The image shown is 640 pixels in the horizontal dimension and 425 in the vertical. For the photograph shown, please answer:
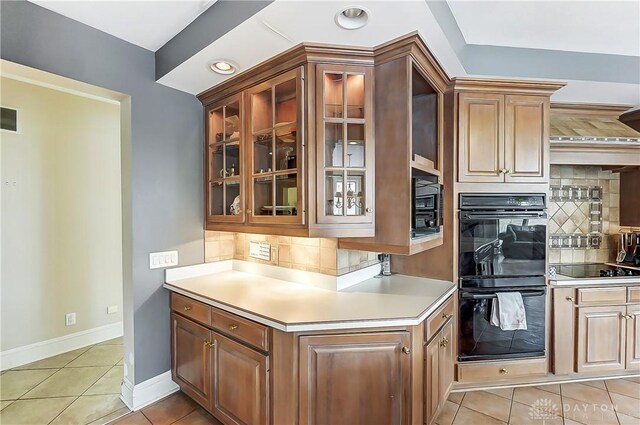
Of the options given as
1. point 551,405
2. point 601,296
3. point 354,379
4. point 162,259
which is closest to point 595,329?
point 601,296

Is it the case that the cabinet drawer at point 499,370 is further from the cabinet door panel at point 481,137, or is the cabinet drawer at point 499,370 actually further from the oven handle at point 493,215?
the cabinet door panel at point 481,137

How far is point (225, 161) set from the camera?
240 centimetres

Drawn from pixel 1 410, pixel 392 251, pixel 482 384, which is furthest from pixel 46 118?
pixel 482 384

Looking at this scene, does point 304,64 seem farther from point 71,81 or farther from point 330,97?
point 71,81

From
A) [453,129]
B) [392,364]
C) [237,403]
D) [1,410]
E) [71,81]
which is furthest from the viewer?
[453,129]

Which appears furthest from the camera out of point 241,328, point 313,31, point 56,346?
point 56,346

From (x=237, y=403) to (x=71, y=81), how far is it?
7.31 ft

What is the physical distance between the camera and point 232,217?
92.0 inches

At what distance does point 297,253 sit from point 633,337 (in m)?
2.85

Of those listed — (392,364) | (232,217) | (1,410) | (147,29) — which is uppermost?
(147,29)

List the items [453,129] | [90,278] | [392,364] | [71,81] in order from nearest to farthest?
[392,364] → [71,81] → [453,129] → [90,278]

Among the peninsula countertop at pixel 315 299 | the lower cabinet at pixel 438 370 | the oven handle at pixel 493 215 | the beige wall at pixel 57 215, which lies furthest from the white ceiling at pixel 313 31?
the beige wall at pixel 57 215

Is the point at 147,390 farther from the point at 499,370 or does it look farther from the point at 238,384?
the point at 499,370

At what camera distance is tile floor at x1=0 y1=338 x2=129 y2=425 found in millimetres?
2086
